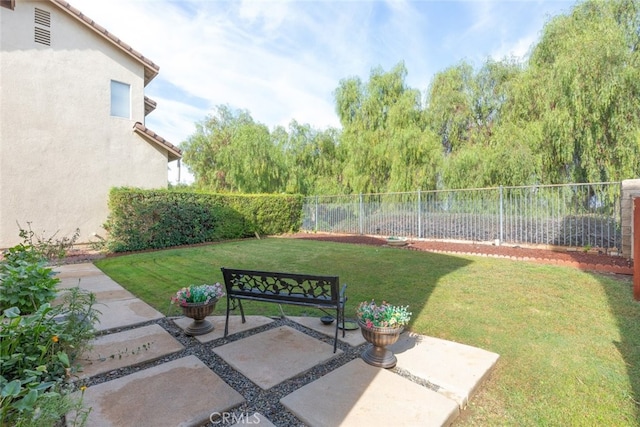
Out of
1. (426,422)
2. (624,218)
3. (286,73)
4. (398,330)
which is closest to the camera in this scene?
(426,422)

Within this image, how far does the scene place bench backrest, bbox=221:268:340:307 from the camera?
9.90 ft

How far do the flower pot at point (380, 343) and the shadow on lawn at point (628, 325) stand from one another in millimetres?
1743

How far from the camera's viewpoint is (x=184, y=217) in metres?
11.0

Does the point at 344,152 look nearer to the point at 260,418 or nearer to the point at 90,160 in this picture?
the point at 90,160

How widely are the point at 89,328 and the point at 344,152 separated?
54.2 feet

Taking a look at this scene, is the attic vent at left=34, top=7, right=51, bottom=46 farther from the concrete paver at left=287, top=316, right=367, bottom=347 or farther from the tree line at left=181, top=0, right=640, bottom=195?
the concrete paver at left=287, top=316, right=367, bottom=347

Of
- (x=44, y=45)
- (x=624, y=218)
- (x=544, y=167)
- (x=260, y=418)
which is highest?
(x=44, y=45)

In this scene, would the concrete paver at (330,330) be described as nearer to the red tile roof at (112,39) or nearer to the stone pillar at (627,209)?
the stone pillar at (627,209)

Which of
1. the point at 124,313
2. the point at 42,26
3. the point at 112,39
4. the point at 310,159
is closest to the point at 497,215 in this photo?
the point at 124,313

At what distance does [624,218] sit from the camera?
6.62 m

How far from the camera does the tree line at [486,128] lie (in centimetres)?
905

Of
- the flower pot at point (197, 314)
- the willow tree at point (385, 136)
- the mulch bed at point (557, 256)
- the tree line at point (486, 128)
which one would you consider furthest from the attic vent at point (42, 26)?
the mulch bed at point (557, 256)

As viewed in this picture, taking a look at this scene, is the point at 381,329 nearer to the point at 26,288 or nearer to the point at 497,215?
the point at 26,288

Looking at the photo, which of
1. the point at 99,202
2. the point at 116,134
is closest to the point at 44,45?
the point at 116,134
